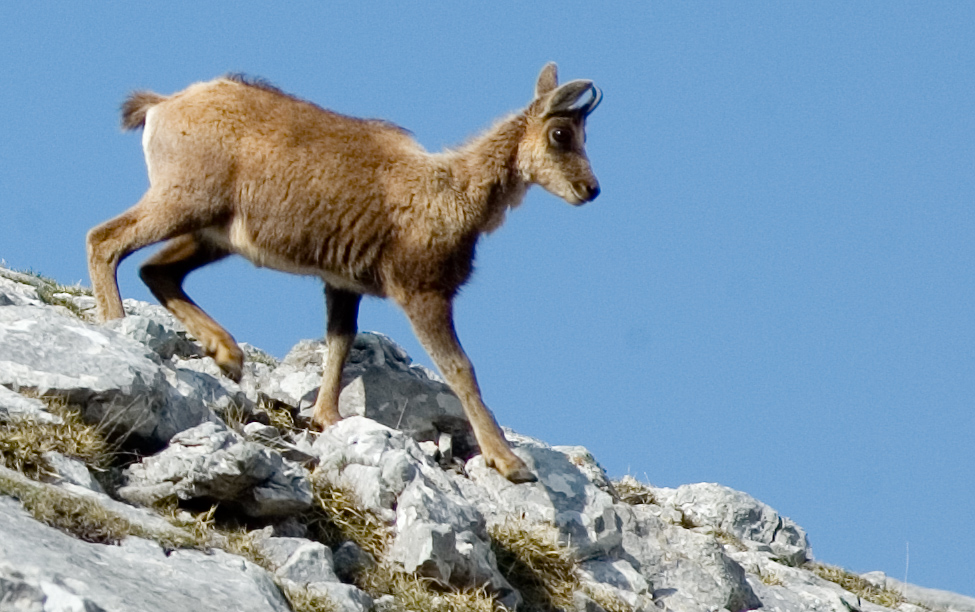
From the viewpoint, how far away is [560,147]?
9.85 m

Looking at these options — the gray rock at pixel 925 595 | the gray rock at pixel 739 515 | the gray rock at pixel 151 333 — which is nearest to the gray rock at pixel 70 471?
the gray rock at pixel 151 333

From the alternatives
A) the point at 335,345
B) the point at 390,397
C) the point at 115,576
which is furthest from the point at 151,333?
the point at 115,576

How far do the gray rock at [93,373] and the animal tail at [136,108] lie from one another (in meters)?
3.20

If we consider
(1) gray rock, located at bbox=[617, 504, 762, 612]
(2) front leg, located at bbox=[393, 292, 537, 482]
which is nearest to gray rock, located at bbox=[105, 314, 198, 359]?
(2) front leg, located at bbox=[393, 292, 537, 482]

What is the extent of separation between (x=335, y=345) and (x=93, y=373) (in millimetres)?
2804

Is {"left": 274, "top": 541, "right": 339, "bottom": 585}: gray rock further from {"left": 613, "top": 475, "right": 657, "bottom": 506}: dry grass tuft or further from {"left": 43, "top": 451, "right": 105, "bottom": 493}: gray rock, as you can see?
{"left": 613, "top": 475, "right": 657, "bottom": 506}: dry grass tuft

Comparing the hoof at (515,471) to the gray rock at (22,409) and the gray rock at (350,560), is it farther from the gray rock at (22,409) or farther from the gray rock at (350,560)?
the gray rock at (22,409)

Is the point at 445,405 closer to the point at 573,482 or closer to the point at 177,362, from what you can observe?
the point at 573,482

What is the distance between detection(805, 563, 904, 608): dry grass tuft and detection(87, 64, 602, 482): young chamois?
312 cm

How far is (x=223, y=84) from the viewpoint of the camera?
9.72 metres

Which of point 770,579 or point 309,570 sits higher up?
point 770,579

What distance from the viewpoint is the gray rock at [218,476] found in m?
6.25

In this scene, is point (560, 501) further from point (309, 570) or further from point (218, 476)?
point (218, 476)

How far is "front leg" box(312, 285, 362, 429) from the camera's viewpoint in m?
8.77
